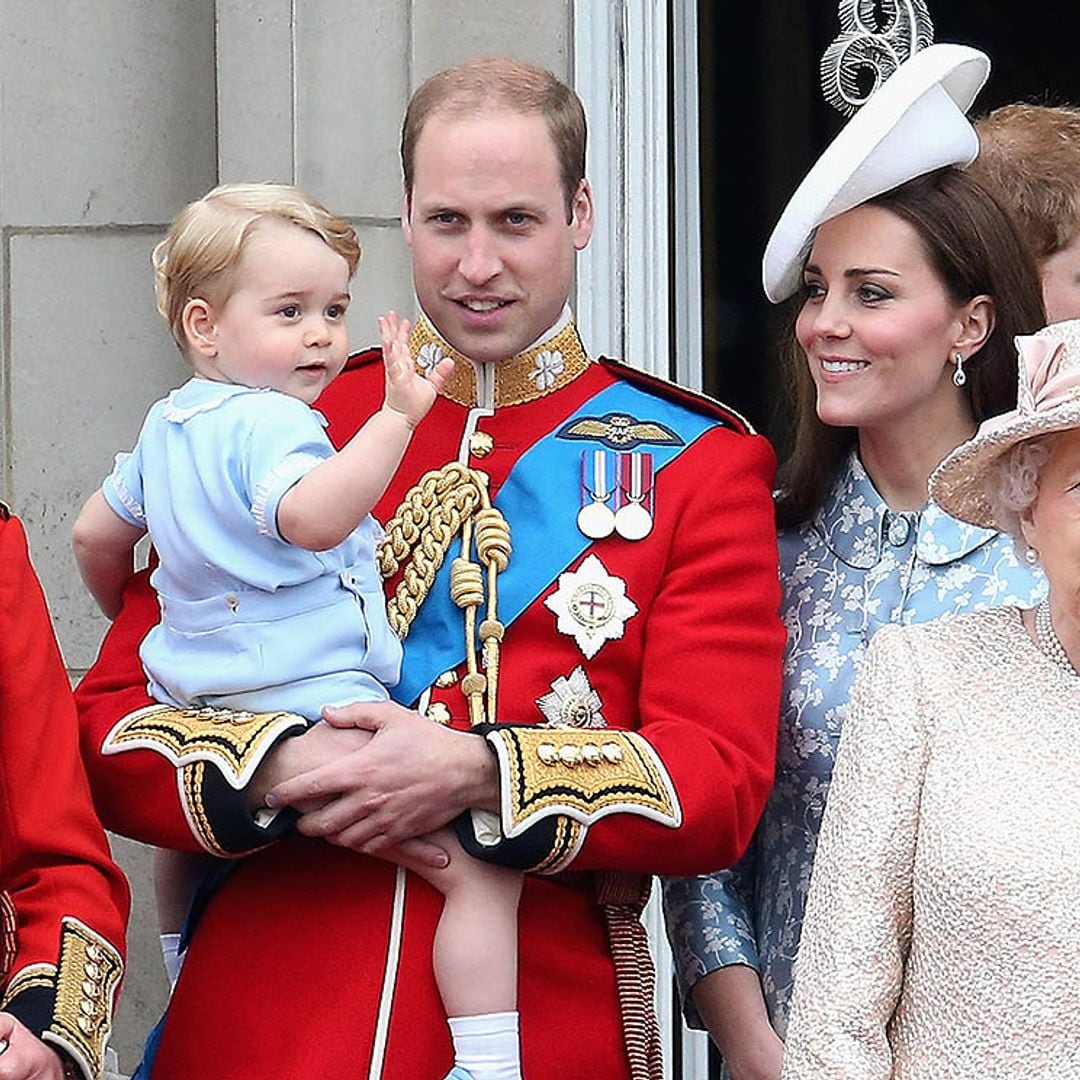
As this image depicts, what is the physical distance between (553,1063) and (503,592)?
568mm

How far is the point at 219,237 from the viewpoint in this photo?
→ 301 centimetres

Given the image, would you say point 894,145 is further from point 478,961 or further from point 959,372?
point 478,961

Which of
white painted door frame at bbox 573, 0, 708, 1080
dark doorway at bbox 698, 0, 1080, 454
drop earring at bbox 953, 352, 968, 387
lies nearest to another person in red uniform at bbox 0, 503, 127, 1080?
drop earring at bbox 953, 352, 968, 387

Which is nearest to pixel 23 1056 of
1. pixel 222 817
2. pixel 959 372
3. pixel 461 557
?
pixel 222 817

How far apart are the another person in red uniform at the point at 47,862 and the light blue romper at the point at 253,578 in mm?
180

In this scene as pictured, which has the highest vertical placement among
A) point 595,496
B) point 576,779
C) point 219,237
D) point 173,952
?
point 219,237

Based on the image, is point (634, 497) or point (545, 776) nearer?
point (545, 776)

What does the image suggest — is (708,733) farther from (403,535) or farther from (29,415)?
(29,415)

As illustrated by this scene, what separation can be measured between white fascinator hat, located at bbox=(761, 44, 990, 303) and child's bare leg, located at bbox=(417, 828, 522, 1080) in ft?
3.02

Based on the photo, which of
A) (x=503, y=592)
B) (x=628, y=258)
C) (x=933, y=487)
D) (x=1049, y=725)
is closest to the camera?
(x=1049, y=725)

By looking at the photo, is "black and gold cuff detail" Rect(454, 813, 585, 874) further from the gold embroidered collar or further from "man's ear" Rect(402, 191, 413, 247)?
"man's ear" Rect(402, 191, 413, 247)

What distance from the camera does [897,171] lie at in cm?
312

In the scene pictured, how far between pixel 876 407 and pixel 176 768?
3.20ft

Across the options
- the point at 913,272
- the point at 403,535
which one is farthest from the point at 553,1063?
the point at 913,272
